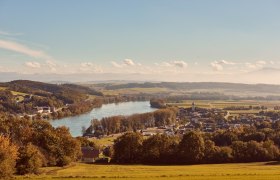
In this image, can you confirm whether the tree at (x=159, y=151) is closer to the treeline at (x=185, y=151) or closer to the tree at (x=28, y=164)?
the treeline at (x=185, y=151)

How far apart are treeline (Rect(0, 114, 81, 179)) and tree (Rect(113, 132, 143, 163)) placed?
20.4 feet

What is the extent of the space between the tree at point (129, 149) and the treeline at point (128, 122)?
194 feet

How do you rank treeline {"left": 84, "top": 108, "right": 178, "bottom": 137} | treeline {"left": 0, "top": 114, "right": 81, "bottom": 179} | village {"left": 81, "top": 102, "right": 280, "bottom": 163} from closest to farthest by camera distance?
treeline {"left": 0, "top": 114, "right": 81, "bottom": 179}
village {"left": 81, "top": 102, "right": 280, "bottom": 163}
treeline {"left": 84, "top": 108, "right": 178, "bottom": 137}

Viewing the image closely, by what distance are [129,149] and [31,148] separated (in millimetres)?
18692

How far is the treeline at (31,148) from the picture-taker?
38322 mm

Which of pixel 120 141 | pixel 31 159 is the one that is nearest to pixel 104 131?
pixel 120 141

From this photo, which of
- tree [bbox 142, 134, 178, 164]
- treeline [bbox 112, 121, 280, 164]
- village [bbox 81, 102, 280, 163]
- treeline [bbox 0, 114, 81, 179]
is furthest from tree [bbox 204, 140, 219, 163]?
village [bbox 81, 102, 280, 163]

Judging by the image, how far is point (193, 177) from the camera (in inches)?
1337

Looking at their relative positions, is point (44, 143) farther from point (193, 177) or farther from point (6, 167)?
point (193, 177)

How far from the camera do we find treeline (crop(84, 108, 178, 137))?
12344 centimetres

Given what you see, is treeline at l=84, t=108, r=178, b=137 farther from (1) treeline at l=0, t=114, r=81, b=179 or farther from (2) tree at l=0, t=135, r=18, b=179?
(2) tree at l=0, t=135, r=18, b=179

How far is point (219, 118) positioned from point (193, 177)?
389 ft

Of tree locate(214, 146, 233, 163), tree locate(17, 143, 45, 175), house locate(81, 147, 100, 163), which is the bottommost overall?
house locate(81, 147, 100, 163)

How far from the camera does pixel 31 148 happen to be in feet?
145
